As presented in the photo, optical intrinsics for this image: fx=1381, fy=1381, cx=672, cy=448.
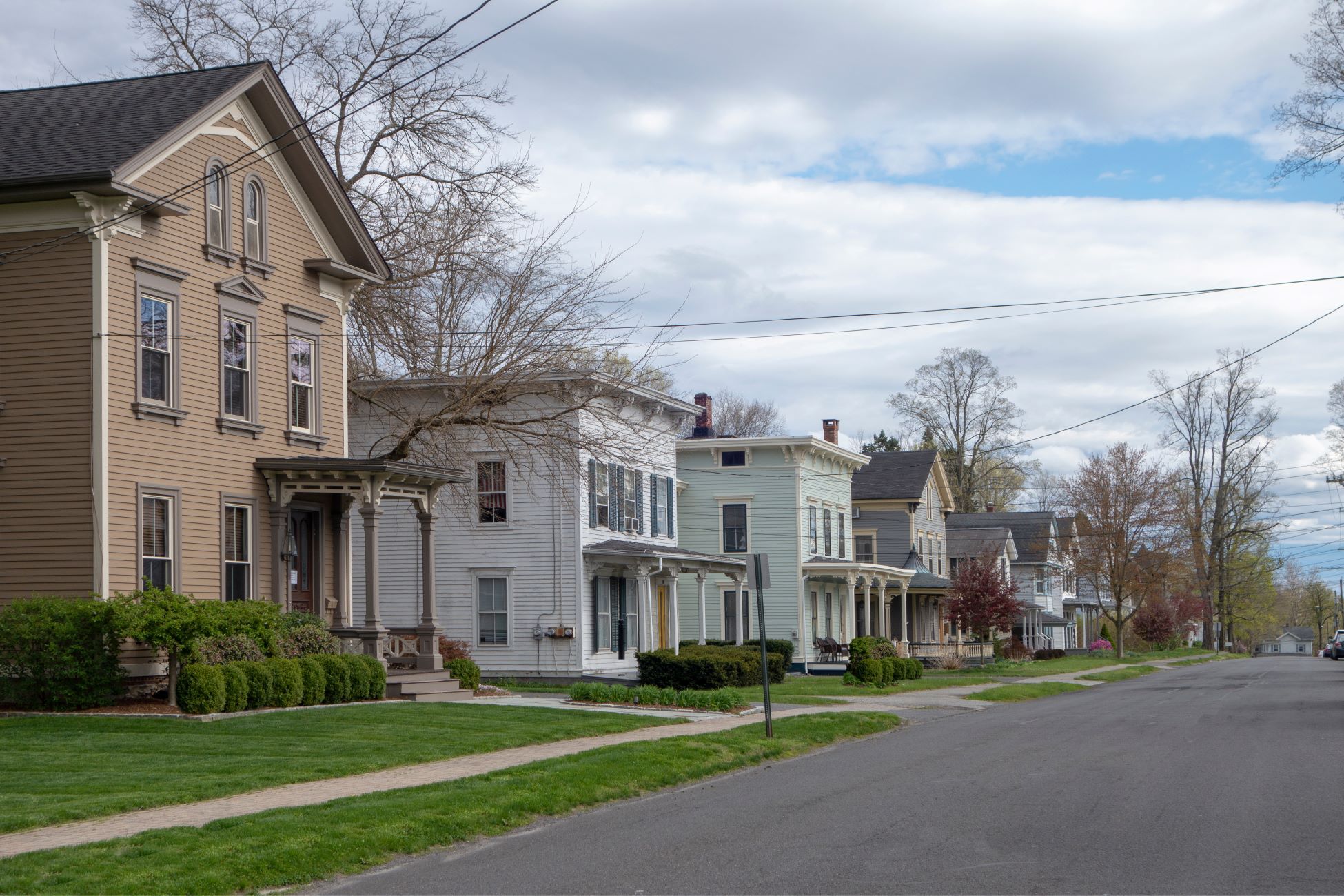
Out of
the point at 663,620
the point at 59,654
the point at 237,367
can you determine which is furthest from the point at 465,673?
the point at 663,620

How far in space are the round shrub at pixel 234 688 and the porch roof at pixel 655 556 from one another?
14.8 metres

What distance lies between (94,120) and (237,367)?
4639 millimetres

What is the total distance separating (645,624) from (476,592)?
200 inches

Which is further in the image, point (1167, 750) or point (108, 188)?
point (108, 188)

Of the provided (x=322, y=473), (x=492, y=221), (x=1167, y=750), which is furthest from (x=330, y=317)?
(x=1167, y=750)

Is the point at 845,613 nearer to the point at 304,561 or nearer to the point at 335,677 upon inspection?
the point at 304,561

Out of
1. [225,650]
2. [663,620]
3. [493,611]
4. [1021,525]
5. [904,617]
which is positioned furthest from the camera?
[1021,525]

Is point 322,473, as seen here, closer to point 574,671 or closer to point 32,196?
point 32,196

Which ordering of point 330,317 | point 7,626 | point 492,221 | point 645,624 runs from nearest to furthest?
point 7,626 → point 330,317 → point 492,221 → point 645,624

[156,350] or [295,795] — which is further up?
[156,350]

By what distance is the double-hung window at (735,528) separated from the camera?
154 feet

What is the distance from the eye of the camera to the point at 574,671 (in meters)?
33.7

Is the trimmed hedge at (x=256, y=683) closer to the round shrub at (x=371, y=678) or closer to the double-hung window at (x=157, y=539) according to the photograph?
the double-hung window at (x=157, y=539)

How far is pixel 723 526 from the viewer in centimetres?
4703
